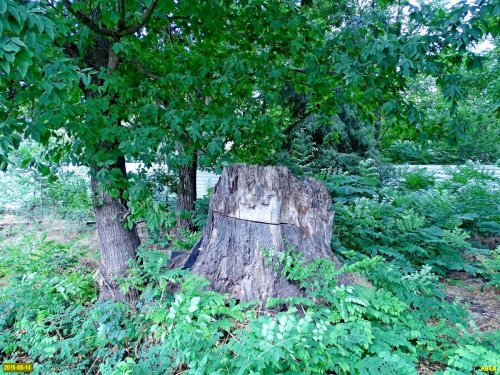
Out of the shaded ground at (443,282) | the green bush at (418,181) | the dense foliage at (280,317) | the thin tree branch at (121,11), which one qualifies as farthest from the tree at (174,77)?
the green bush at (418,181)

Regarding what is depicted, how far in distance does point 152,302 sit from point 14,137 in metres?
1.61

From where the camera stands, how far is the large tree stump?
107 inches

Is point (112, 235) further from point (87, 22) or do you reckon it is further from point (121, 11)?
point (121, 11)

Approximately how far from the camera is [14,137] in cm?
200

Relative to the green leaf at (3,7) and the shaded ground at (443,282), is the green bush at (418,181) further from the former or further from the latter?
the green leaf at (3,7)

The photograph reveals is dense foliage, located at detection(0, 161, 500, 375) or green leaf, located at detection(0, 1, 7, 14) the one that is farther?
dense foliage, located at detection(0, 161, 500, 375)

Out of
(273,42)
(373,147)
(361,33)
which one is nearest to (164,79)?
(273,42)

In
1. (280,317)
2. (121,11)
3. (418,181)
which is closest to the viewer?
(280,317)

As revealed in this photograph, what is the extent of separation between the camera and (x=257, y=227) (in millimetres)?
2850

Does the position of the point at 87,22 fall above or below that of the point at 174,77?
above

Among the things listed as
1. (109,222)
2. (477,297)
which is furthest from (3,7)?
(477,297)

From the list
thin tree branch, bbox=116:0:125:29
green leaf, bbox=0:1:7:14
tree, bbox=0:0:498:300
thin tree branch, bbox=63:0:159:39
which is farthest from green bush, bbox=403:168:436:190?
green leaf, bbox=0:1:7:14

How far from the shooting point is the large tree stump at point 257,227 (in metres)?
2.72

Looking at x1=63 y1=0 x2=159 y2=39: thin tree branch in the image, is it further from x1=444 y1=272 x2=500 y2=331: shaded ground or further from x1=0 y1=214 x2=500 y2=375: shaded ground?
x1=444 y1=272 x2=500 y2=331: shaded ground
